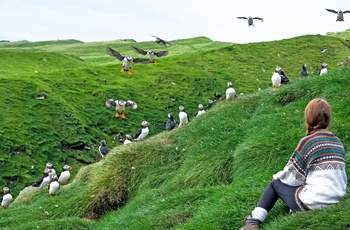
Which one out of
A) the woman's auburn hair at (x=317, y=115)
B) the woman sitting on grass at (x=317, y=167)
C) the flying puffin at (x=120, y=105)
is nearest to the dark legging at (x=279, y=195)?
the woman sitting on grass at (x=317, y=167)

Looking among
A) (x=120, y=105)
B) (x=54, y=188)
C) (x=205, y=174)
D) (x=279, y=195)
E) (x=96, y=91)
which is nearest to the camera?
(x=279, y=195)

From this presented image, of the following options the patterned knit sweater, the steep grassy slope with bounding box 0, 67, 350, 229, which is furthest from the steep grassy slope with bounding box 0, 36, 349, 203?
the patterned knit sweater

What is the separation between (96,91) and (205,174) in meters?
27.4

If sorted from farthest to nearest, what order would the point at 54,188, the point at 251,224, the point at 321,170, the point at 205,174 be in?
the point at 54,188 → the point at 205,174 → the point at 251,224 → the point at 321,170

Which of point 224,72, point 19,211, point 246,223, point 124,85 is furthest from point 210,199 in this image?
point 224,72

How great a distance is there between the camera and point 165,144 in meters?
14.0

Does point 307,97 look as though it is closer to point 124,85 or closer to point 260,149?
point 260,149

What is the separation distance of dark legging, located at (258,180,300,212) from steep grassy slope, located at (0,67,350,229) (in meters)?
0.19

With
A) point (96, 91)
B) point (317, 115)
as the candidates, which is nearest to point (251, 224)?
point (317, 115)

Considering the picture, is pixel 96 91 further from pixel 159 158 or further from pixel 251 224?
pixel 251 224

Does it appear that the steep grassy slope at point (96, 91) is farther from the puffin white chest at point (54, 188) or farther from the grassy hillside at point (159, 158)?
the puffin white chest at point (54, 188)

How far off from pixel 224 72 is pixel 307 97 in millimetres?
34489

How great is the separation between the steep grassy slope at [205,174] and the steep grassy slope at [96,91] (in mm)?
10492

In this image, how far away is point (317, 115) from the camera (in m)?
6.21
